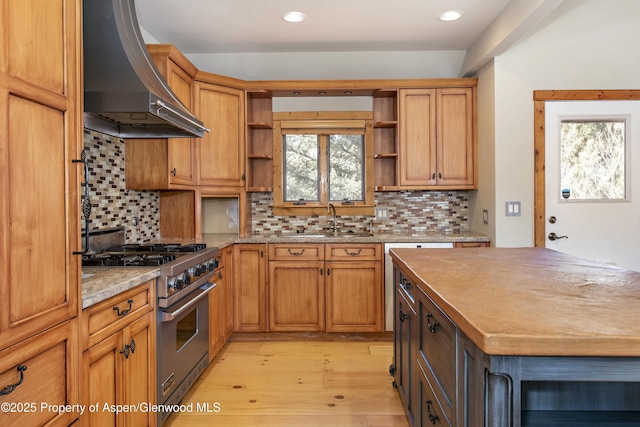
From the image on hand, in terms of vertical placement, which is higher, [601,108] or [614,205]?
[601,108]

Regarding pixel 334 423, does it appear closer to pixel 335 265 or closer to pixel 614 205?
pixel 335 265

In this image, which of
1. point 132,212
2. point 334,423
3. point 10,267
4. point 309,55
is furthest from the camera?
point 309,55

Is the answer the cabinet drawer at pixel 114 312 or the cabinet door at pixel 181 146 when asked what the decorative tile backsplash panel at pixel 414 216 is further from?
the cabinet drawer at pixel 114 312

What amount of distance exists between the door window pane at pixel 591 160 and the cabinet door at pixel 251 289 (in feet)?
8.76

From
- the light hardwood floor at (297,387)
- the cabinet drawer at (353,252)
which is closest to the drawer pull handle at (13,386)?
the light hardwood floor at (297,387)

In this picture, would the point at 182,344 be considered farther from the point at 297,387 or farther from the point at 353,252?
the point at 353,252

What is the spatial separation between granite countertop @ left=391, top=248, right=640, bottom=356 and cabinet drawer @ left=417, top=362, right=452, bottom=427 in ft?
1.29

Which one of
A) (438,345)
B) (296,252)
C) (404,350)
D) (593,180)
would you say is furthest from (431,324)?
(593,180)

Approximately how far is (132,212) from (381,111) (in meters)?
2.49

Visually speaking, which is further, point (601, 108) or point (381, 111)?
point (381, 111)

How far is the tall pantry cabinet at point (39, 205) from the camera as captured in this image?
106 cm

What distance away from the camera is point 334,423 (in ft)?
7.45

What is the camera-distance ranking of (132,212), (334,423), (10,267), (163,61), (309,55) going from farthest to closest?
1. (309,55)
2. (132,212)
3. (163,61)
4. (334,423)
5. (10,267)

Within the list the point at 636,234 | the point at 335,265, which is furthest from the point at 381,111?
the point at 636,234
